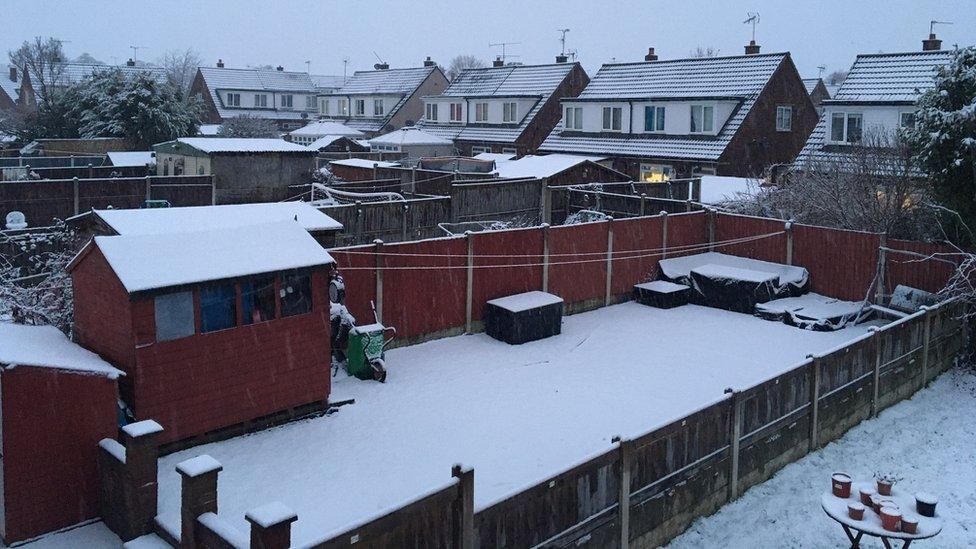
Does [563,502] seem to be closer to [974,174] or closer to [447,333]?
[447,333]

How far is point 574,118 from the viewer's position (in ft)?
149

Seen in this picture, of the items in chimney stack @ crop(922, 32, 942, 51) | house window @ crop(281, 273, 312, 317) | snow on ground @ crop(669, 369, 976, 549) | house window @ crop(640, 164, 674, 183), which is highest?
chimney stack @ crop(922, 32, 942, 51)

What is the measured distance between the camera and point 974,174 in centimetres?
1619

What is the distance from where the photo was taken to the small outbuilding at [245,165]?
1283 inches

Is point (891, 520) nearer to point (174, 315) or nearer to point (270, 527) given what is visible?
point (270, 527)

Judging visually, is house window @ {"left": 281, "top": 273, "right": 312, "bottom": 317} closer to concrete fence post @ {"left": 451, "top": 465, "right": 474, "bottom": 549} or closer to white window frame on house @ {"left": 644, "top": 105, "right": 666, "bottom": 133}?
concrete fence post @ {"left": 451, "top": 465, "right": 474, "bottom": 549}

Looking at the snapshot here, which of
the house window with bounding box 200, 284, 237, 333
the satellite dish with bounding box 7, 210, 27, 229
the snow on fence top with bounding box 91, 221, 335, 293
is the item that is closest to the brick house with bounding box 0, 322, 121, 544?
the snow on fence top with bounding box 91, 221, 335, 293

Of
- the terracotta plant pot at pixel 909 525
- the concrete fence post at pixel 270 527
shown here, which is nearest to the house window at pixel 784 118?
the terracotta plant pot at pixel 909 525

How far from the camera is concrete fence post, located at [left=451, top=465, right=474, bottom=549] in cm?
739

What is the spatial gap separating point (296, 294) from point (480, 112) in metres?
40.8

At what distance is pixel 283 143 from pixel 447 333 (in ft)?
67.4

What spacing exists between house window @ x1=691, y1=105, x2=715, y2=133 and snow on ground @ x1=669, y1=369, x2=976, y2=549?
991 inches

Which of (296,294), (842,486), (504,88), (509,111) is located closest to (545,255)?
(296,294)

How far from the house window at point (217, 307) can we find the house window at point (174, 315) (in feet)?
0.59
